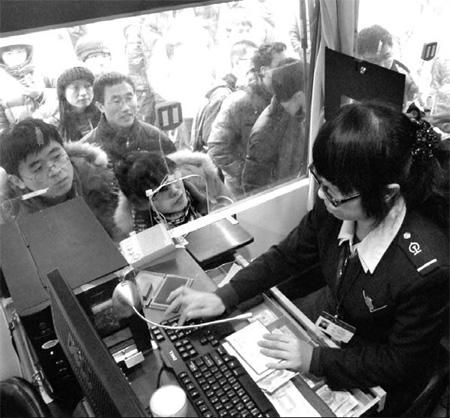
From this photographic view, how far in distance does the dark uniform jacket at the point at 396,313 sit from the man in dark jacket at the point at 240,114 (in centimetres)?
83

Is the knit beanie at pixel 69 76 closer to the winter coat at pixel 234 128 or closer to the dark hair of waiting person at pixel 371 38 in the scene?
the winter coat at pixel 234 128

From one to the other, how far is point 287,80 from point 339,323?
1186 millimetres

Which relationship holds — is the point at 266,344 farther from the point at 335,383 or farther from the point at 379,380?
the point at 379,380

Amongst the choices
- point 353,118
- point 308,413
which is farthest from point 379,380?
point 353,118

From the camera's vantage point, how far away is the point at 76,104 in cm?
154

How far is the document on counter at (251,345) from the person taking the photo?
3.76 ft

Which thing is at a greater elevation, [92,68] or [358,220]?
[92,68]

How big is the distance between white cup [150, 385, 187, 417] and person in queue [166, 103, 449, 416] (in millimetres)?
377

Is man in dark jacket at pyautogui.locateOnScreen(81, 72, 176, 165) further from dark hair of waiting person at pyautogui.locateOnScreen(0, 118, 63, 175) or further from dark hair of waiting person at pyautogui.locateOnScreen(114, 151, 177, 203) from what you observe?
dark hair of waiting person at pyautogui.locateOnScreen(0, 118, 63, 175)

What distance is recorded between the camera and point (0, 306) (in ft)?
4.23

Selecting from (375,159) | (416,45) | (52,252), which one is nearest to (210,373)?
(52,252)

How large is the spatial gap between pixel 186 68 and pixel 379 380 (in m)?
1.28

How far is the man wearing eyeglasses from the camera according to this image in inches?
59.0

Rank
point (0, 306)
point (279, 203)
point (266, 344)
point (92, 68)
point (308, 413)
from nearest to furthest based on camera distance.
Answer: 1. point (308, 413)
2. point (266, 344)
3. point (0, 306)
4. point (92, 68)
5. point (279, 203)
